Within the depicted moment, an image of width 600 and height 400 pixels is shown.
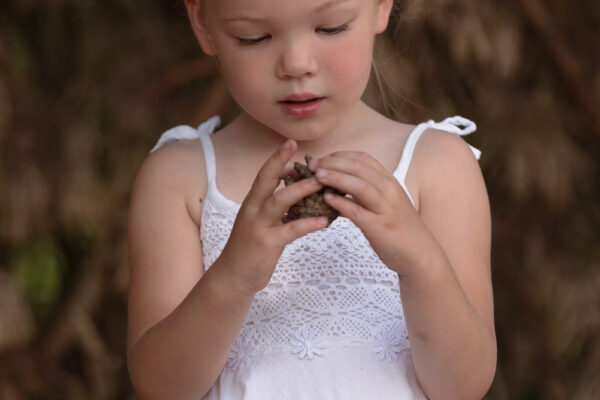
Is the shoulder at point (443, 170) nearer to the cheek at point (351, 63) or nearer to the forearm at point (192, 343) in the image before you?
the cheek at point (351, 63)

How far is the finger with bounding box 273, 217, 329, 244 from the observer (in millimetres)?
915

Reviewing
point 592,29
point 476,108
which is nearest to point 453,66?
point 476,108

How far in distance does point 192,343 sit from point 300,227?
0.72 feet

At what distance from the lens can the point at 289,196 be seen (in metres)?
0.92

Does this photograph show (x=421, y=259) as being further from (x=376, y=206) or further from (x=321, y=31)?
(x=321, y=31)

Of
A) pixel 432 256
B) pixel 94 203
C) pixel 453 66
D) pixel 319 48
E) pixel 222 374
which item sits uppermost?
pixel 319 48

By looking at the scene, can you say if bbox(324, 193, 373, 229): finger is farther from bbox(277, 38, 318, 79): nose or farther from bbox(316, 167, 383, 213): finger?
bbox(277, 38, 318, 79): nose

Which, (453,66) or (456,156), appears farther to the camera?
(453,66)

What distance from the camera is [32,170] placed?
2.30 meters

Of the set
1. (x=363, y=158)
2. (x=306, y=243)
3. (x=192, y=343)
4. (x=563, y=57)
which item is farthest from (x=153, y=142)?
(x=363, y=158)

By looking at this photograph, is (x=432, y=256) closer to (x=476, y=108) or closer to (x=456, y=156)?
(x=456, y=156)

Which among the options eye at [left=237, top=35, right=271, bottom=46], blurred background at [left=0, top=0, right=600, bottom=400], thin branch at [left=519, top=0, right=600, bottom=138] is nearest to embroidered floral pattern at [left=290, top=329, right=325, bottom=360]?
eye at [left=237, top=35, right=271, bottom=46]

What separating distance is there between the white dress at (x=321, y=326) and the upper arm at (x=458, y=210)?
3 centimetres

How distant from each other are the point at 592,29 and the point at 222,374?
5.52 feet
